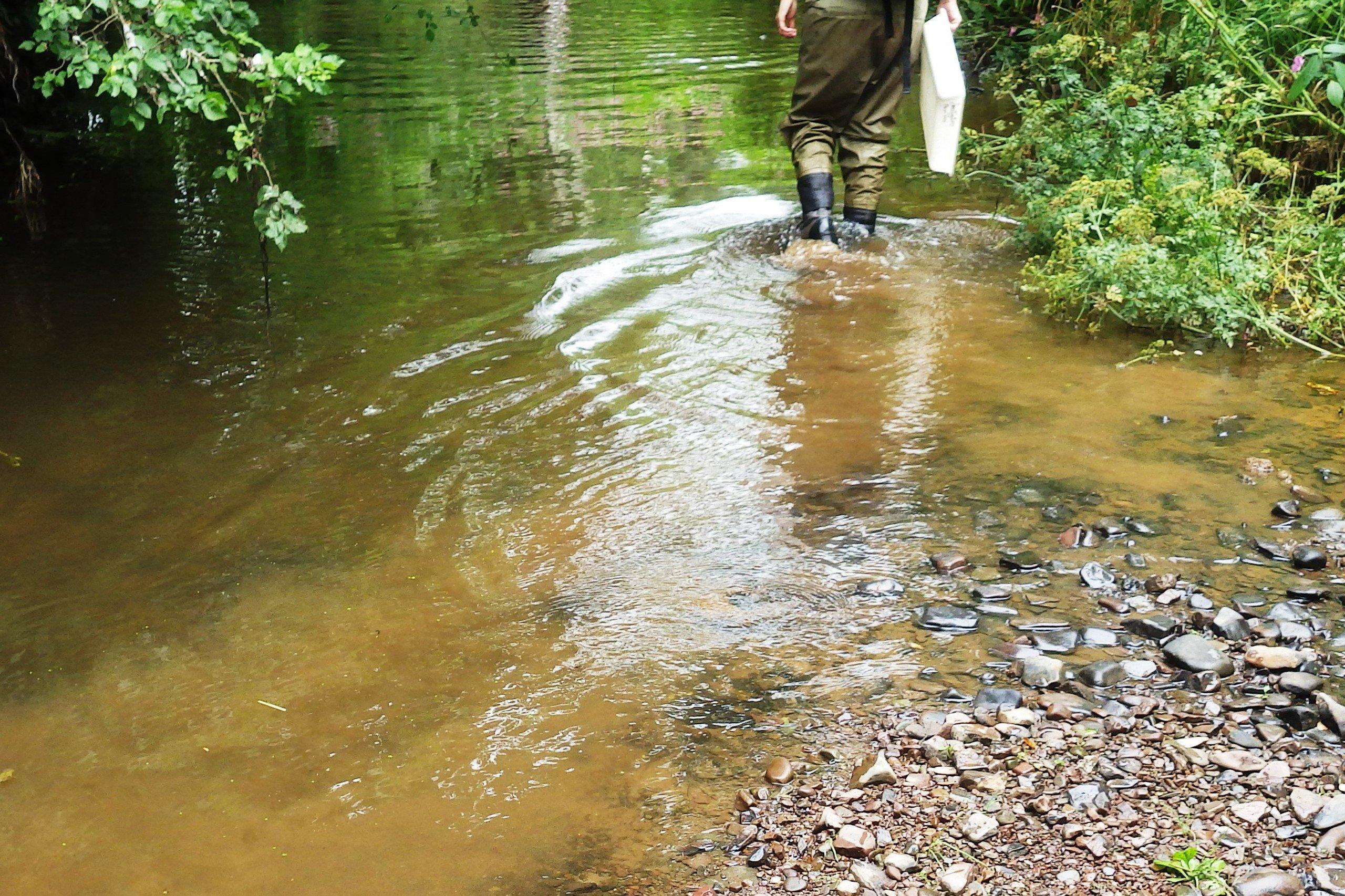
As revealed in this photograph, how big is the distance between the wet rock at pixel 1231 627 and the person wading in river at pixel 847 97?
3681 millimetres

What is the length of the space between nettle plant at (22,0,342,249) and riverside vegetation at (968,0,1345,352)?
3.32m

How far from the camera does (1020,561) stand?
3439mm

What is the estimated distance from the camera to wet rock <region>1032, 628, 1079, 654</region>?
3031 millimetres

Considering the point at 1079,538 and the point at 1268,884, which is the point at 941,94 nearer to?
the point at 1079,538

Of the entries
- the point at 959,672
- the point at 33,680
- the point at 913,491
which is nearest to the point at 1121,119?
the point at 913,491

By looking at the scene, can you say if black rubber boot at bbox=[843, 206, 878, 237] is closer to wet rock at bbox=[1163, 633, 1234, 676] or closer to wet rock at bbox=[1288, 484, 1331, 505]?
wet rock at bbox=[1288, 484, 1331, 505]

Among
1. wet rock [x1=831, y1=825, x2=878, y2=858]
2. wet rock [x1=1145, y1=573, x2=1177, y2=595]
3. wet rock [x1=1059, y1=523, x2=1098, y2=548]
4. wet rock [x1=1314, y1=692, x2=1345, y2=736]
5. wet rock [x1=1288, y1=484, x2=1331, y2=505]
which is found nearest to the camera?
wet rock [x1=831, y1=825, x2=878, y2=858]

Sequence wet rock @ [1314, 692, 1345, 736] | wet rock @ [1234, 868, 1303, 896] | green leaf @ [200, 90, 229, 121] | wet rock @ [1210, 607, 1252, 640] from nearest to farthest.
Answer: wet rock @ [1234, 868, 1303, 896], wet rock @ [1314, 692, 1345, 736], wet rock @ [1210, 607, 1252, 640], green leaf @ [200, 90, 229, 121]

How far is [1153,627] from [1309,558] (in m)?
0.63

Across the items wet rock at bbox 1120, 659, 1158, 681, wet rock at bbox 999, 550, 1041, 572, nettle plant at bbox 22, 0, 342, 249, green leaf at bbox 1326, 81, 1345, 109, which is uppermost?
nettle plant at bbox 22, 0, 342, 249

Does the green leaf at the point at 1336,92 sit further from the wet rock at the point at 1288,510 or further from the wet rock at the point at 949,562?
the wet rock at the point at 949,562

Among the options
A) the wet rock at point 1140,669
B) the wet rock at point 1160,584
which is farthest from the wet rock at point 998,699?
the wet rock at point 1160,584

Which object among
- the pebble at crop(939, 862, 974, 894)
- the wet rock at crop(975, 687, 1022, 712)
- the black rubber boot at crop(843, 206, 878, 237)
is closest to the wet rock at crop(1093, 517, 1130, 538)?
the wet rock at crop(975, 687, 1022, 712)

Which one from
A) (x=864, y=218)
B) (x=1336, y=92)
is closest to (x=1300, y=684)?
(x=1336, y=92)
